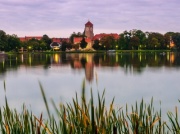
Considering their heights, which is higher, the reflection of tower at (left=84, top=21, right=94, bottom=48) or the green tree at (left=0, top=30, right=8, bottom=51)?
the reflection of tower at (left=84, top=21, right=94, bottom=48)

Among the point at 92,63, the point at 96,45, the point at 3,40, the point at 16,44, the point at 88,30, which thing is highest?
the point at 88,30

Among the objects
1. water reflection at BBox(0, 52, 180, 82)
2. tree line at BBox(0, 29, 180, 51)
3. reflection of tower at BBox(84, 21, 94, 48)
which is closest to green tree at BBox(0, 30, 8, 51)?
tree line at BBox(0, 29, 180, 51)

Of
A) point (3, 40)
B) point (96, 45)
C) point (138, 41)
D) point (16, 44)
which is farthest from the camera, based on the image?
point (96, 45)

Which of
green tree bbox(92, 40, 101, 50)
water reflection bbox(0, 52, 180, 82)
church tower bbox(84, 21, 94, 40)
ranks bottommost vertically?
water reflection bbox(0, 52, 180, 82)

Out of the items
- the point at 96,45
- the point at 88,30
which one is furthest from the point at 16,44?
the point at 88,30

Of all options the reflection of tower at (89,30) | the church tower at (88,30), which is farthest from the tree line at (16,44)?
the church tower at (88,30)

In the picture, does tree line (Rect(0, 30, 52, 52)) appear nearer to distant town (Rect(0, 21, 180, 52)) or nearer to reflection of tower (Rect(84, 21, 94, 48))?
distant town (Rect(0, 21, 180, 52))

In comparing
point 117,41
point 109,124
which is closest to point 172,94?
point 109,124

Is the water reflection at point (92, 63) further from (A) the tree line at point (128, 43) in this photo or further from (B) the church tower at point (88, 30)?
(B) the church tower at point (88, 30)

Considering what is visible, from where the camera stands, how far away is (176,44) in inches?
4958

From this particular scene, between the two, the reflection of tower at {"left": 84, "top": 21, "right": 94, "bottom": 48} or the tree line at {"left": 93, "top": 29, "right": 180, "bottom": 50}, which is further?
the reflection of tower at {"left": 84, "top": 21, "right": 94, "bottom": 48}

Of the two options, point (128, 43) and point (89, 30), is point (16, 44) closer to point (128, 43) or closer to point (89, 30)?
point (128, 43)

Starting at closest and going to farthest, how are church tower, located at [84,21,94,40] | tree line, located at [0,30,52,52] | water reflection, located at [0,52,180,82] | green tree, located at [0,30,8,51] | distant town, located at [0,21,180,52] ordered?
water reflection, located at [0,52,180,82] → green tree, located at [0,30,8,51] → tree line, located at [0,30,52,52] → distant town, located at [0,21,180,52] → church tower, located at [84,21,94,40]

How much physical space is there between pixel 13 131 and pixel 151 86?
74.4ft
